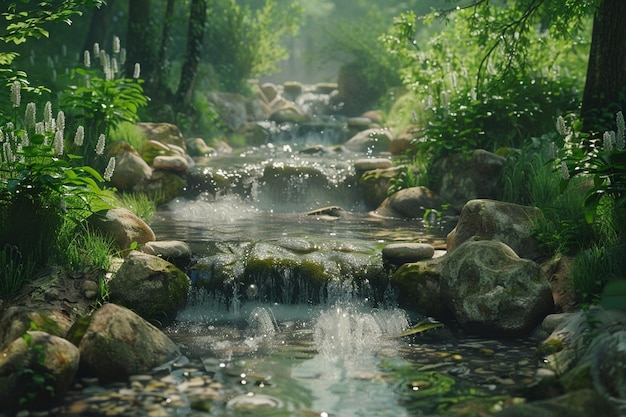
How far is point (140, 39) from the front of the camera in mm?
18109

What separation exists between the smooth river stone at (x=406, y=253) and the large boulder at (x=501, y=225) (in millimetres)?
647

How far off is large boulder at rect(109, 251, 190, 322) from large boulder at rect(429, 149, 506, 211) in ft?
20.6

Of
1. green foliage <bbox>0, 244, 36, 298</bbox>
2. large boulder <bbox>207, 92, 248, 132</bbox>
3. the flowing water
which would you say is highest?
large boulder <bbox>207, 92, 248, 132</bbox>

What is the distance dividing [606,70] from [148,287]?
7252 mm

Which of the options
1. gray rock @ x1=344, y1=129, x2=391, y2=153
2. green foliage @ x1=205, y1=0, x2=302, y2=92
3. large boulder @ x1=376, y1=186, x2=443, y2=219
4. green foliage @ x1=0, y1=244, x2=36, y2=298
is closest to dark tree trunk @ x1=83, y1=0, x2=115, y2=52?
green foliage @ x1=205, y1=0, x2=302, y2=92

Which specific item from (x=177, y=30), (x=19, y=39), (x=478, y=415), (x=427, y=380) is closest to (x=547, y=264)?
(x=427, y=380)

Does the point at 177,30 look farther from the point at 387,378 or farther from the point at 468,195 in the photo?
the point at 387,378

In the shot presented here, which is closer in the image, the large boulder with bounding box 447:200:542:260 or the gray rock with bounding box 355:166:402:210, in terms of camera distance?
the large boulder with bounding box 447:200:542:260

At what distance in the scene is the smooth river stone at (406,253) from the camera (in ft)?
29.4

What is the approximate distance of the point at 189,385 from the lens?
5879mm

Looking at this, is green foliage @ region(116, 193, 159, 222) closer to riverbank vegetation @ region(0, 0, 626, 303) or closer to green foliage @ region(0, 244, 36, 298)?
riverbank vegetation @ region(0, 0, 626, 303)

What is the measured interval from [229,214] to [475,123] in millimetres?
4781

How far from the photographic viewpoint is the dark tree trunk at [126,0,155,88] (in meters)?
18.0

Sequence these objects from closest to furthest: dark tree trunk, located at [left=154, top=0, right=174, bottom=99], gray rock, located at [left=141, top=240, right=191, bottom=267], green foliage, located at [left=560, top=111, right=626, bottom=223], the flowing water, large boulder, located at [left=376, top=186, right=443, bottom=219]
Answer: the flowing water < green foliage, located at [left=560, top=111, right=626, bottom=223] < gray rock, located at [left=141, top=240, right=191, bottom=267] < large boulder, located at [left=376, top=186, right=443, bottom=219] < dark tree trunk, located at [left=154, top=0, right=174, bottom=99]
